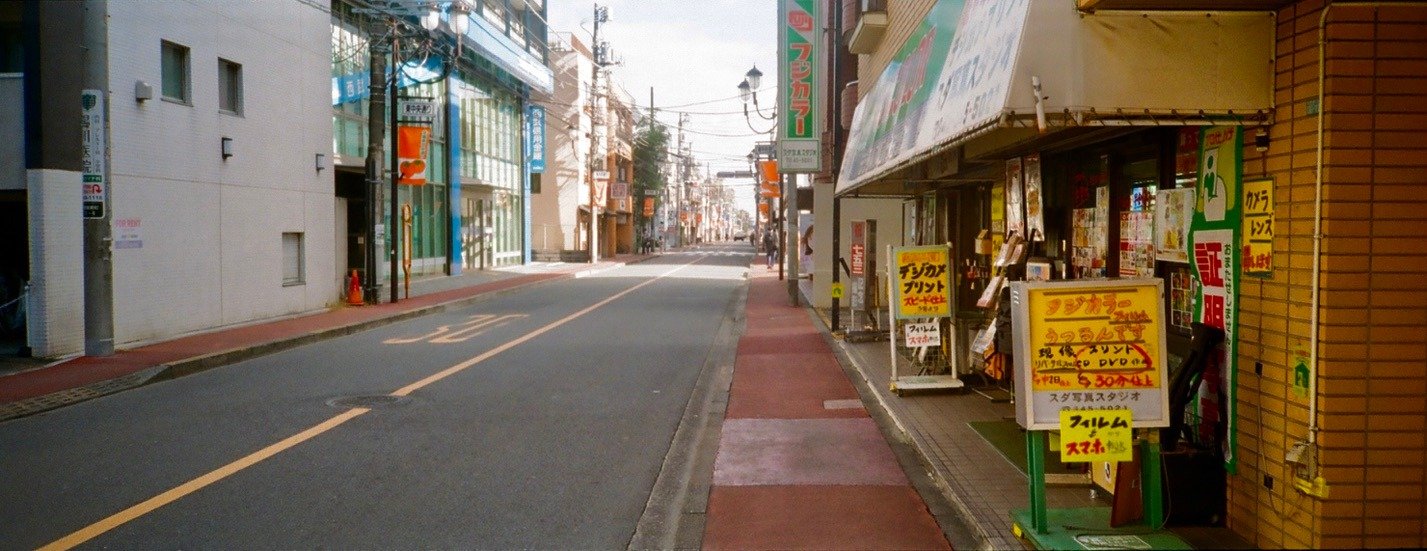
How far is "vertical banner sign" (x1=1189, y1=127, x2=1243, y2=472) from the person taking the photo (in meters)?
5.35

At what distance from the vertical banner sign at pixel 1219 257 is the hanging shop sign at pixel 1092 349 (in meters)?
0.45

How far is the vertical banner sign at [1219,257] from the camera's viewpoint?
535cm

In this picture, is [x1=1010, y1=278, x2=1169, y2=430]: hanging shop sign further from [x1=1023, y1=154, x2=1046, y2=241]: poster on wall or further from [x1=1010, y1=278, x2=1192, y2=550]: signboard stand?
[x1=1023, y1=154, x2=1046, y2=241]: poster on wall

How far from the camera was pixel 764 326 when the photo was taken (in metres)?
19.8

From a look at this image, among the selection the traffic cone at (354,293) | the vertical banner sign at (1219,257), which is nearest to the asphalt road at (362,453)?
the vertical banner sign at (1219,257)

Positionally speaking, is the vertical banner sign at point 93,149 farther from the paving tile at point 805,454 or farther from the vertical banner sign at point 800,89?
the vertical banner sign at point 800,89

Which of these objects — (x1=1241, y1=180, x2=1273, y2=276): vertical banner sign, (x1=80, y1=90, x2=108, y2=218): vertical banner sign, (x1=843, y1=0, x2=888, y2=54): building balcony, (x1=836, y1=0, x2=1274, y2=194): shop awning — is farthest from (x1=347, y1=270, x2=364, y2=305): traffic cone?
(x1=1241, y1=180, x2=1273, y2=276): vertical banner sign

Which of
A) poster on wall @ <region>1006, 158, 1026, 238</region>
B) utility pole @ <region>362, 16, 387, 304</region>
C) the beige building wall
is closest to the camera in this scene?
the beige building wall

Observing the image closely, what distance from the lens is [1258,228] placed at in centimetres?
513

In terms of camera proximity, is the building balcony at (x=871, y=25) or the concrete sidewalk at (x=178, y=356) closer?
the concrete sidewalk at (x=178, y=356)

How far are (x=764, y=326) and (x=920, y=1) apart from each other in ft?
27.3

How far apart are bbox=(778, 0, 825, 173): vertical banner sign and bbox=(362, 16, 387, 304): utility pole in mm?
9542

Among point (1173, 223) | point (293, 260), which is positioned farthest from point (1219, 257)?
point (293, 260)

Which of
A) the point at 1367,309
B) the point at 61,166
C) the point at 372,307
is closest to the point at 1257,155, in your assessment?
the point at 1367,309
